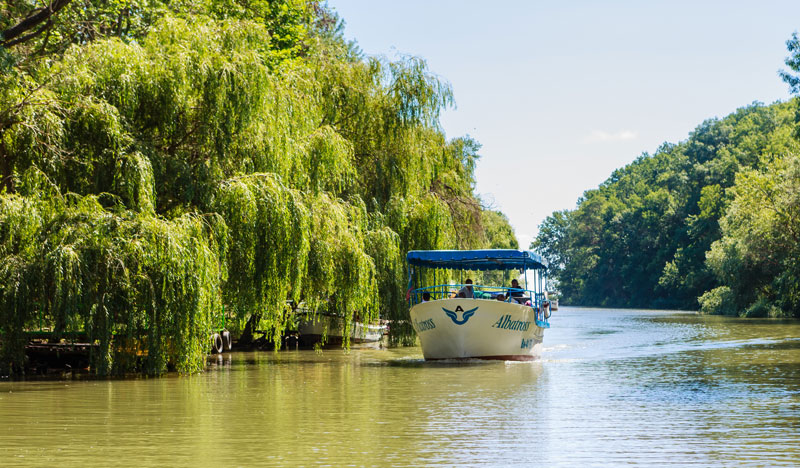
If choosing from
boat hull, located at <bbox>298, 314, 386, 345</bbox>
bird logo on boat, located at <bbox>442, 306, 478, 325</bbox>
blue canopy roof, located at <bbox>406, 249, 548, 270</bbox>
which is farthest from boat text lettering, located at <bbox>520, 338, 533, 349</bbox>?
boat hull, located at <bbox>298, 314, 386, 345</bbox>

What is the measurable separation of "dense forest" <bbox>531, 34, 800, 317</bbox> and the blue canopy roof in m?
23.7

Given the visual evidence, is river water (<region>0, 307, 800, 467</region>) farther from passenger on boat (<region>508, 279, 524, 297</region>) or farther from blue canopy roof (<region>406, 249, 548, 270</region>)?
blue canopy roof (<region>406, 249, 548, 270</region>)

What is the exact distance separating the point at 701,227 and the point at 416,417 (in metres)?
90.5

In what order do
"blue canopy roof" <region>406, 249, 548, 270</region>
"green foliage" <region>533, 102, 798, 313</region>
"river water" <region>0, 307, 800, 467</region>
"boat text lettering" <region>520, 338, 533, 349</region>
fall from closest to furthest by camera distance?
1. "river water" <region>0, 307, 800, 467</region>
2. "blue canopy roof" <region>406, 249, 548, 270</region>
3. "boat text lettering" <region>520, 338, 533, 349</region>
4. "green foliage" <region>533, 102, 798, 313</region>

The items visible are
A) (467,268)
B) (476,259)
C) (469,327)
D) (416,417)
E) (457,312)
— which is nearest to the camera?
(416,417)

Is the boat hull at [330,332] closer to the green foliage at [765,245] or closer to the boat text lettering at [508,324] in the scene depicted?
the boat text lettering at [508,324]

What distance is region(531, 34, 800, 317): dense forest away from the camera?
61.2m

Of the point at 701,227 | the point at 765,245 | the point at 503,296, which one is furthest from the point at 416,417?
the point at 701,227

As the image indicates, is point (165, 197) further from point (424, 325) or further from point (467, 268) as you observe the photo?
point (467, 268)

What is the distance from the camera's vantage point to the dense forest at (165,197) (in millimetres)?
18969

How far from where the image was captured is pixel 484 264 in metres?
30.5

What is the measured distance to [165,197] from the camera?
21.7 m

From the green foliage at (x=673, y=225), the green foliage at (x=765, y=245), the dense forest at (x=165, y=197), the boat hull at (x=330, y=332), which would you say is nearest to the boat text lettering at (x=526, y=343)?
the dense forest at (x=165, y=197)

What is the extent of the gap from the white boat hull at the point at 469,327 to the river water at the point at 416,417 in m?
1.04
